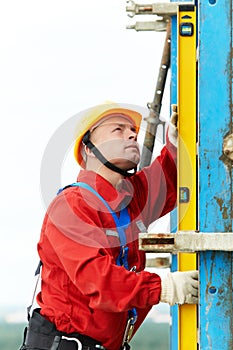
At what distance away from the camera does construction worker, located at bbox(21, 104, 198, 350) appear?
384cm

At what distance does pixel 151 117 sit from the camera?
19.2 ft

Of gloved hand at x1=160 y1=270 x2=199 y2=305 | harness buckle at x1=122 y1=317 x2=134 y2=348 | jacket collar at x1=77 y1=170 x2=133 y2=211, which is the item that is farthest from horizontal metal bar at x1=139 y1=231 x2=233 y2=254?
harness buckle at x1=122 y1=317 x2=134 y2=348

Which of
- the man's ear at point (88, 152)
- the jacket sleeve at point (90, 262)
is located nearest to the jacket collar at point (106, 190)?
the man's ear at point (88, 152)

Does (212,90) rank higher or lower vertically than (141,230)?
higher

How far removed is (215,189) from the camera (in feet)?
11.1

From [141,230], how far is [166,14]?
131 cm

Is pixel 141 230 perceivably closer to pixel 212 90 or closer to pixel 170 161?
pixel 170 161

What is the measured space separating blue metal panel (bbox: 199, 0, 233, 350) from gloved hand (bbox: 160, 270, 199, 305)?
13.8 inches

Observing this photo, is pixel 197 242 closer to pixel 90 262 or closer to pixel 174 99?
pixel 90 262

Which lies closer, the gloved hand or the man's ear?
the gloved hand

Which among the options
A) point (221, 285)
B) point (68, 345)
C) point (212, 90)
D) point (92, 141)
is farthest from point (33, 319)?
point (212, 90)

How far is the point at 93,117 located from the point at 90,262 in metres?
1.07

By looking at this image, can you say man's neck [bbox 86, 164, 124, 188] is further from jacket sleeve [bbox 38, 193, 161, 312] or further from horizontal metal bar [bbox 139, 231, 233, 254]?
horizontal metal bar [bbox 139, 231, 233, 254]

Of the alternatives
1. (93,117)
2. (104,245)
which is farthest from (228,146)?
(93,117)
